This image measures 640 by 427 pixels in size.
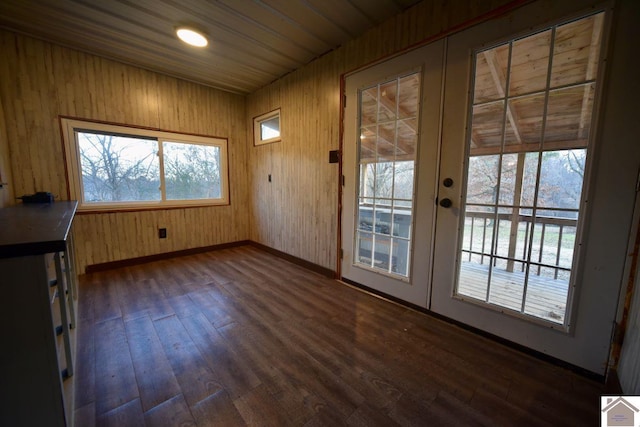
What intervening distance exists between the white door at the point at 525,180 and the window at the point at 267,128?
2.37 metres

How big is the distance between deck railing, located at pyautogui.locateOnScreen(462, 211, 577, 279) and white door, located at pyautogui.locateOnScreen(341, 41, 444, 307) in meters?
0.37

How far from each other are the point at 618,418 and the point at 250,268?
10.1ft

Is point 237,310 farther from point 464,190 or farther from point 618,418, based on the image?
point 618,418

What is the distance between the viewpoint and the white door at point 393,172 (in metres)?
1.96

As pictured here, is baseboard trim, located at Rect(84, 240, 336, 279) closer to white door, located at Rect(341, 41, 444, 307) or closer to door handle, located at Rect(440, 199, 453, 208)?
white door, located at Rect(341, 41, 444, 307)

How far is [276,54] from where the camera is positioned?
2736mm

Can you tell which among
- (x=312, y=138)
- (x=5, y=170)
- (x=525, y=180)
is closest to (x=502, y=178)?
(x=525, y=180)

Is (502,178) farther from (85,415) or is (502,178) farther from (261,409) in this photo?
(85,415)

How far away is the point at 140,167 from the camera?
10.5ft

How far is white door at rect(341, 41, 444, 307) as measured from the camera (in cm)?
196

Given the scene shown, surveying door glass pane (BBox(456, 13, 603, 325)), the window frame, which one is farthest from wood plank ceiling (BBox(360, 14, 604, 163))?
the window frame

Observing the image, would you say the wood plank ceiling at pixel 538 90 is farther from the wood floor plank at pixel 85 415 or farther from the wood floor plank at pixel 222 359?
the wood floor plank at pixel 85 415

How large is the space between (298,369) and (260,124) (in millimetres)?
3489

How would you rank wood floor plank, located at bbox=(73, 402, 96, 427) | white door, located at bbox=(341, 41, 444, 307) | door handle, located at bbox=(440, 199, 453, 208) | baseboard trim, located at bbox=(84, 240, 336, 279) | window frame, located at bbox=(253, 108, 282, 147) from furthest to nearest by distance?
window frame, located at bbox=(253, 108, 282, 147)
baseboard trim, located at bbox=(84, 240, 336, 279)
white door, located at bbox=(341, 41, 444, 307)
door handle, located at bbox=(440, 199, 453, 208)
wood floor plank, located at bbox=(73, 402, 96, 427)
